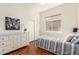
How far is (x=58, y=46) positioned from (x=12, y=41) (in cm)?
164

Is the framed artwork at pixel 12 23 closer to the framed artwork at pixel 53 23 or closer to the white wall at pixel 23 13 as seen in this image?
the white wall at pixel 23 13

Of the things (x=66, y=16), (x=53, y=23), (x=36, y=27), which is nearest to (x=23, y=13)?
(x=36, y=27)

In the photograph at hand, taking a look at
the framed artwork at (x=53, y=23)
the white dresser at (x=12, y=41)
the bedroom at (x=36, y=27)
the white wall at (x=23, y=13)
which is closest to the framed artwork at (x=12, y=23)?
the bedroom at (x=36, y=27)

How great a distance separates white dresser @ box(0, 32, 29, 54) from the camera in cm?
254

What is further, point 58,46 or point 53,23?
point 53,23

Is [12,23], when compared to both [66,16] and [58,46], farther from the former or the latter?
[66,16]

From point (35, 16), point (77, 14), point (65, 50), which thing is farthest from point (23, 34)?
point (77, 14)

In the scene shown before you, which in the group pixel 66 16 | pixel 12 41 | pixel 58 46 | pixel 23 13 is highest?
pixel 23 13

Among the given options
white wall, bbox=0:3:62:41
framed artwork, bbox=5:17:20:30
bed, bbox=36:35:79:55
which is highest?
white wall, bbox=0:3:62:41

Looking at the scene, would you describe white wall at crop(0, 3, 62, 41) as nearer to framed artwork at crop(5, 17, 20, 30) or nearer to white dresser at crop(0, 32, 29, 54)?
framed artwork at crop(5, 17, 20, 30)

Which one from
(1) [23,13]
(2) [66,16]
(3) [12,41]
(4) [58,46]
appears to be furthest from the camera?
(1) [23,13]

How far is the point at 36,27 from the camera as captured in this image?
129 inches

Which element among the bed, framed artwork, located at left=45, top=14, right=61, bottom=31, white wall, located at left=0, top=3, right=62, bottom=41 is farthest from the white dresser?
framed artwork, located at left=45, top=14, right=61, bottom=31
